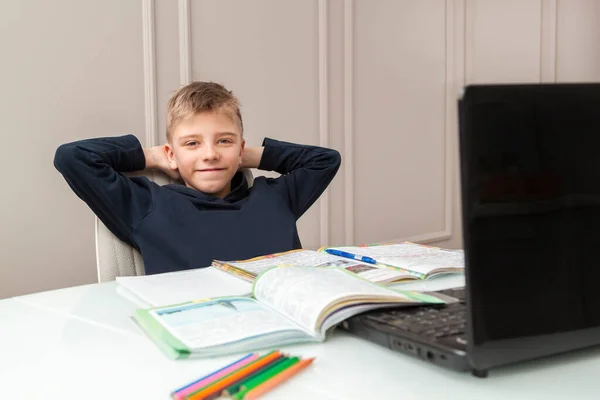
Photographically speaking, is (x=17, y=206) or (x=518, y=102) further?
(x=17, y=206)

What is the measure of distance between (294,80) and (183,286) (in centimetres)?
196

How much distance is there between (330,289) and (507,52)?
3.51m

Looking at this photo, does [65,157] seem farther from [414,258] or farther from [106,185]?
[414,258]

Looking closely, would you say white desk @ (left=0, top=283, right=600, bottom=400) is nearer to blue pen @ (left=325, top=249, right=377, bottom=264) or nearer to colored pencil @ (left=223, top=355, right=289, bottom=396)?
colored pencil @ (left=223, top=355, right=289, bottom=396)

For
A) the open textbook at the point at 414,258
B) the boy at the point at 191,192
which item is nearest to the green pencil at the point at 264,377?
the open textbook at the point at 414,258

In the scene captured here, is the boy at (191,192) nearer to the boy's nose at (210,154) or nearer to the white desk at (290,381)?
the boy's nose at (210,154)

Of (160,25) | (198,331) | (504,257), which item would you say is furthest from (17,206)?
(504,257)

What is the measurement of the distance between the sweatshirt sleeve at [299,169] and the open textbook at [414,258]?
0.41m

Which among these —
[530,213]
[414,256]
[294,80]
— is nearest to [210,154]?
[414,256]

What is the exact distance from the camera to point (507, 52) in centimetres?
393

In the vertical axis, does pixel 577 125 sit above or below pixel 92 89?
below

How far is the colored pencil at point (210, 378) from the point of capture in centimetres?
57

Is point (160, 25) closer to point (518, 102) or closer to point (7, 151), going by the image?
point (7, 151)

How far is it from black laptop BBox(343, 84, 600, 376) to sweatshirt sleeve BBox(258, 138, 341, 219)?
1.05 metres
